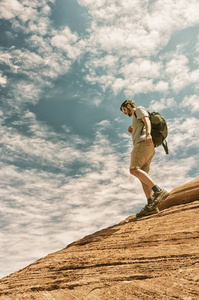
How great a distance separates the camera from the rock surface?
3.10m

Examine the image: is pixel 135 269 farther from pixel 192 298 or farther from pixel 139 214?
pixel 139 214

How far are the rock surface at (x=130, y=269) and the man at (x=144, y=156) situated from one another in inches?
32.7

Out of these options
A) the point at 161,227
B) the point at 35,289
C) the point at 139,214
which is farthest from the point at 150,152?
the point at 35,289

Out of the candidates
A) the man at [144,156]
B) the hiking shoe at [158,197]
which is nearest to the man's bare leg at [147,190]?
the man at [144,156]

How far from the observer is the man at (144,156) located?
6.96 meters

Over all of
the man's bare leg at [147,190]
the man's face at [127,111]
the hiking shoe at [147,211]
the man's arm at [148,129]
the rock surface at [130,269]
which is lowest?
the rock surface at [130,269]

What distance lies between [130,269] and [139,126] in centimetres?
477

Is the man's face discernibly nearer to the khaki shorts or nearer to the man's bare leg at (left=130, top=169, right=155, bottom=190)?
the khaki shorts

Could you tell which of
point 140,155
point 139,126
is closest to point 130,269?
point 140,155

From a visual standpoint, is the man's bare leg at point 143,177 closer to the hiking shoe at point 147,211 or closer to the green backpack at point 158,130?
the hiking shoe at point 147,211

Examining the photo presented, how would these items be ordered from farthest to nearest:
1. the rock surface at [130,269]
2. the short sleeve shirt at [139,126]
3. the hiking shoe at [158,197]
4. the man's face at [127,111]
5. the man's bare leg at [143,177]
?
the man's face at [127,111] < the short sleeve shirt at [139,126] < the man's bare leg at [143,177] < the hiking shoe at [158,197] < the rock surface at [130,269]

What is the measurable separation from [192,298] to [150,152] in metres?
5.08

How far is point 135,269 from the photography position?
147 inches

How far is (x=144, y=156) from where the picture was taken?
7.41m
